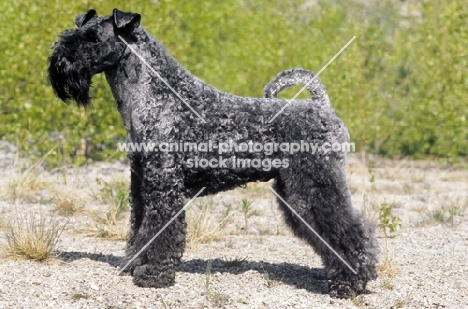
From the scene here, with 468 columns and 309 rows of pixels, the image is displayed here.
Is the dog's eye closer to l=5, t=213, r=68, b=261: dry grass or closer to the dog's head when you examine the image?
the dog's head

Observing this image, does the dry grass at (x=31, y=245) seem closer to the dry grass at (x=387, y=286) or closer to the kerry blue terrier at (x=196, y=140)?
the kerry blue terrier at (x=196, y=140)

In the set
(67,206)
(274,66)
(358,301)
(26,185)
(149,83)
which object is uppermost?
(274,66)

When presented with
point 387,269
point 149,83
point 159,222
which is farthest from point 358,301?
point 149,83

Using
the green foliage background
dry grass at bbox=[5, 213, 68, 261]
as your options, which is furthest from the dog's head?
the green foliage background

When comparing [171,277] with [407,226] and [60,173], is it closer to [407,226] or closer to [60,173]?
[407,226]

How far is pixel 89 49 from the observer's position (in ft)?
15.5

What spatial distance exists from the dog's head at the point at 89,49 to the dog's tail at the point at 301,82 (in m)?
1.16

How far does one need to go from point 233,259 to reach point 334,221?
4.47 feet

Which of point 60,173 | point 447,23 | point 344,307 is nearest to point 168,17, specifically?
point 60,173

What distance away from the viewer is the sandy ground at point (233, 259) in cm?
463

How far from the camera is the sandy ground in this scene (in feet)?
15.2

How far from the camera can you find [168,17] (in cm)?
1000

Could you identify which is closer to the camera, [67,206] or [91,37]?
[91,37]

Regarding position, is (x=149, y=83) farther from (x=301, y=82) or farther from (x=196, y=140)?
(x=301, y=82)
